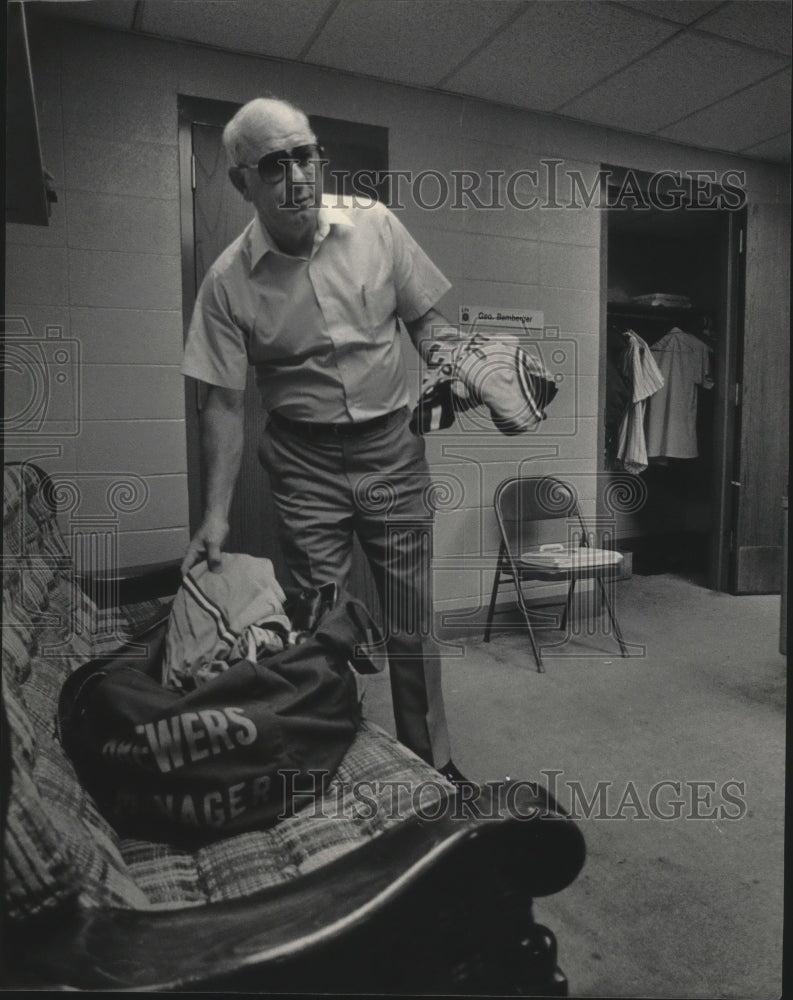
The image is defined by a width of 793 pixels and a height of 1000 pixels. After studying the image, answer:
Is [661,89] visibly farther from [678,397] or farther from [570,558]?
[570,558]

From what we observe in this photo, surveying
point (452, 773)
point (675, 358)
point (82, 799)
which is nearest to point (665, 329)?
point (675, 358)

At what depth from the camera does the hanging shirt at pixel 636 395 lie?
3.51 feet

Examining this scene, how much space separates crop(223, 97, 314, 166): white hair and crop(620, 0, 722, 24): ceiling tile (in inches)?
20.4

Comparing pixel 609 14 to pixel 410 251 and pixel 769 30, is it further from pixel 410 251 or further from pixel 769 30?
pixel 410 251

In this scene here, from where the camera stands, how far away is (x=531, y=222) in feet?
3.42

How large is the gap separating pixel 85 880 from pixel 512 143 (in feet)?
3.60

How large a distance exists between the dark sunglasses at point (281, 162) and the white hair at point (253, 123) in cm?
2

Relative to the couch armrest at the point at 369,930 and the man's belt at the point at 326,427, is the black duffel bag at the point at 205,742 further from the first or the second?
the man's belt at the point at 326,427

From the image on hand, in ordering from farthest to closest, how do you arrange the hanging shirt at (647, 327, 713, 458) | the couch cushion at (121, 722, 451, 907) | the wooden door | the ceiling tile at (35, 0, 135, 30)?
1. the hanging shirt at (647, 327, 713, 458)
2. the wooden door
3. the ceiling tile at (35, 0, 135, 30)
4. the couch cushion at (121, 722, 451, 907)

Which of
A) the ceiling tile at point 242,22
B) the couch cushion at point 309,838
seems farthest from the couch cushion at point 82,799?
the ceiling tile at point 242,22

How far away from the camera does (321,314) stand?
0.99 m

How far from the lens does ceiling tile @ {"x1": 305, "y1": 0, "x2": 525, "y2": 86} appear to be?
0.95 metres

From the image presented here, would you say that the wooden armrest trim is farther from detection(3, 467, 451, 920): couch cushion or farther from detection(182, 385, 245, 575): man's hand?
detection(182, 385, 245, 575): man's hand

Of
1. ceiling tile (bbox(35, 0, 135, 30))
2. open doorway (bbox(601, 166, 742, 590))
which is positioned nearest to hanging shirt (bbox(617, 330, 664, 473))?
open doorway (bbox(601, 166, 742, 590))
